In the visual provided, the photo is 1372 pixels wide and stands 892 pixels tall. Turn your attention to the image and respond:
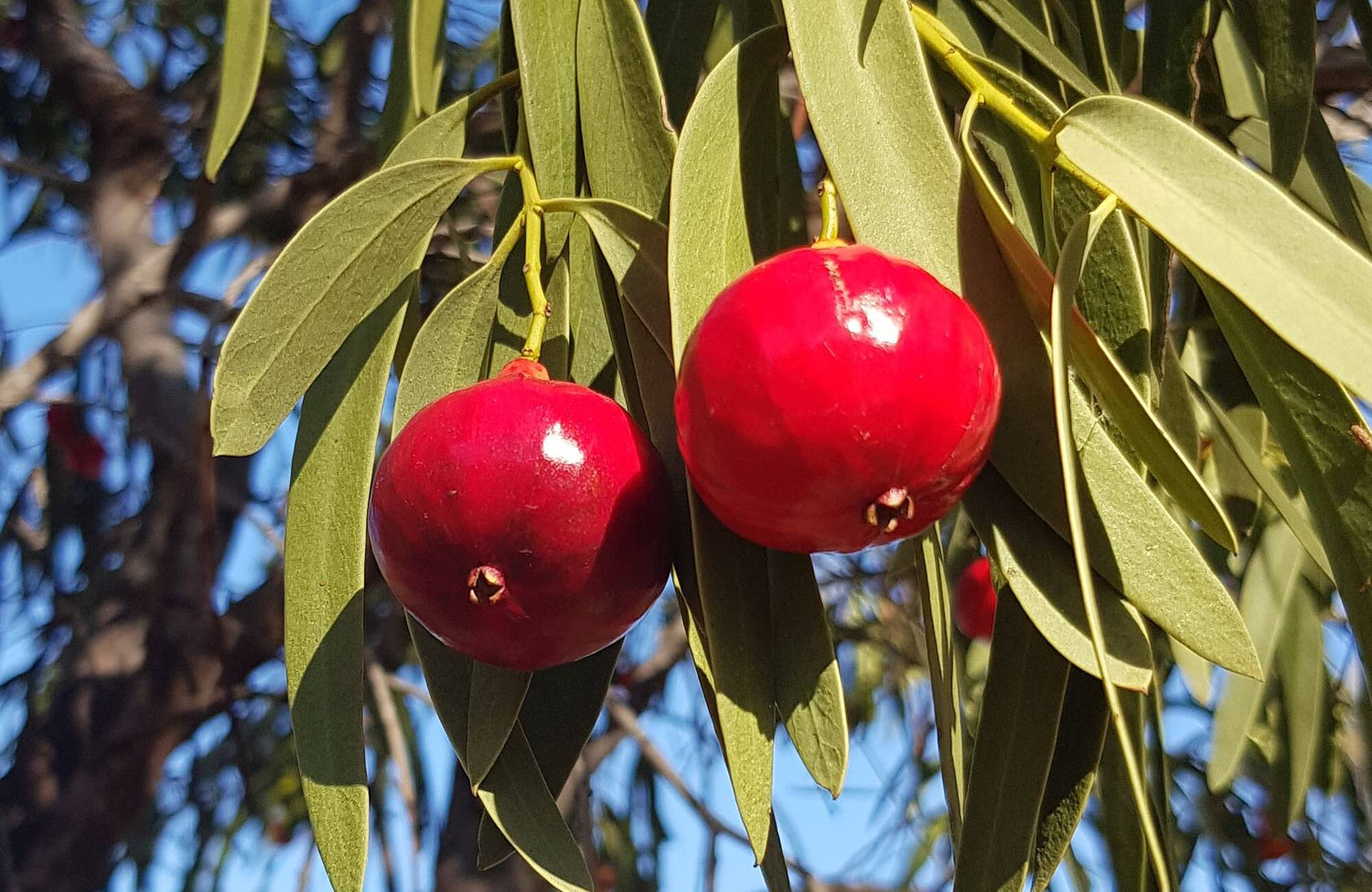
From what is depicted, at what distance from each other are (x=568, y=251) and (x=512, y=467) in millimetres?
287

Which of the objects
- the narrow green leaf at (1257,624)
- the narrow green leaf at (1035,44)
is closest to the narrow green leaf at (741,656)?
the narrow green leaf at (1035,44)

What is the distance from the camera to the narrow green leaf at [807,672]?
2.36 feet

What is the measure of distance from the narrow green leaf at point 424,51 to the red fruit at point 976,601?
1252 mm

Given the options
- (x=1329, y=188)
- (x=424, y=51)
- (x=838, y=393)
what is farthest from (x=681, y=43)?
(x=838, y=393)

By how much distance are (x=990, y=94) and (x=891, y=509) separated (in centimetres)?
28

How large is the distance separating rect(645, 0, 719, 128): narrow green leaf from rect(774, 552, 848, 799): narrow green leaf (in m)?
0.61

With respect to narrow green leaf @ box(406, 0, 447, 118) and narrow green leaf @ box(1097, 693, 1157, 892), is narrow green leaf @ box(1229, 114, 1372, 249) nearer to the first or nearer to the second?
narrow green leaf @ box(1097, 693, 1157, 892)

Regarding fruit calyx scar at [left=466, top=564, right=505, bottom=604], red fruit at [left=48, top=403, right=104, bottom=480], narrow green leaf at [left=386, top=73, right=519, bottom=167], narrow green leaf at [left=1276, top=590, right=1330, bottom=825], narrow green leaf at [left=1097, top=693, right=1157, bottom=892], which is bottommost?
red fruit at [left=48, top=403, right=104, bottom=480]

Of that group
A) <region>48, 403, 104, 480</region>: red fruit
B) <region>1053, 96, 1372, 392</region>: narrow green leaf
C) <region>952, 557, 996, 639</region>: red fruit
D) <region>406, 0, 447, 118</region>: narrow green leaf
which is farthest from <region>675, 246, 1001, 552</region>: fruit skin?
<region>48, 403, 104, 480</region>: red fruit

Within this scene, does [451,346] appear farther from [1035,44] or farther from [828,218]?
[1035,44]

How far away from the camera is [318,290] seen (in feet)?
2.73

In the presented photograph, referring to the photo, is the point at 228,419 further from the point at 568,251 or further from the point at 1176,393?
the point at 1176,393

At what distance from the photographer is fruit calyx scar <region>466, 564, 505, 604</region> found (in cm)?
72

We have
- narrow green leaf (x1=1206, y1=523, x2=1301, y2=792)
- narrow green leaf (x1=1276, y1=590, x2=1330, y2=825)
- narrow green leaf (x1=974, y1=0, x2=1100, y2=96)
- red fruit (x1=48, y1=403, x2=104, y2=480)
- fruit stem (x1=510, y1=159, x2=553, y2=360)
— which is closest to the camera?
fruit stem (x1=510, y1=159, x2=553, y2=360)
